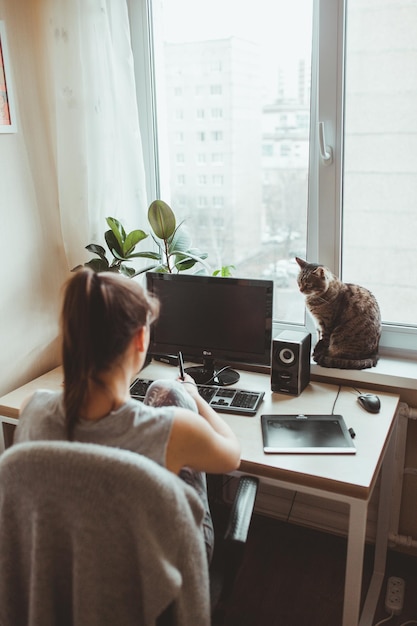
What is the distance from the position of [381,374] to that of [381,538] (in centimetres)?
60

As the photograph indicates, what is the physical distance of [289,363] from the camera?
1868 millimetres

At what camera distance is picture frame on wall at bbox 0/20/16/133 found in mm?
1891

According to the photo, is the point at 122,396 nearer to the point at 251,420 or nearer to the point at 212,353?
the point at 251,420

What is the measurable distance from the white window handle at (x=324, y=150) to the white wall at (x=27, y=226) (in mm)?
994

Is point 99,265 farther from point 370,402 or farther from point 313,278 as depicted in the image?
point 370,402

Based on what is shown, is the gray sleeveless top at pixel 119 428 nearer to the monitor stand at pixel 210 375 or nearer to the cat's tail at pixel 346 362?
the monitor stand at pixel 210 375

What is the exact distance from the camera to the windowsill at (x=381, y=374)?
188 centimetres

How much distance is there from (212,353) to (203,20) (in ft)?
4.25

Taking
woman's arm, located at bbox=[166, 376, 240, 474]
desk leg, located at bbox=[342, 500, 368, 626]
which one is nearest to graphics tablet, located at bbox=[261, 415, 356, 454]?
desk leg, located at bbox=[342, 500, 368, 626]

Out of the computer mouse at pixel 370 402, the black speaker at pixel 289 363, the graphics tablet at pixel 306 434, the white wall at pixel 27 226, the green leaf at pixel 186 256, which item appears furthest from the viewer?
the green leaf at pixel 186 256

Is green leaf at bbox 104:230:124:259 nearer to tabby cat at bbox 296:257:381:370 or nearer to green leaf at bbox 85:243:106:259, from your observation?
green leaf at bbox 85:243:106:259

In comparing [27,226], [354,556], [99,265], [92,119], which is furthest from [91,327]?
[92,119]

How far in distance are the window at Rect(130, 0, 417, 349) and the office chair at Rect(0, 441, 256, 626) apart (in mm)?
1305

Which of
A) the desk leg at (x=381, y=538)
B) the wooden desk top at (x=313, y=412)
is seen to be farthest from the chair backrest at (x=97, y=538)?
the desk leg at (x=381, y=538)
